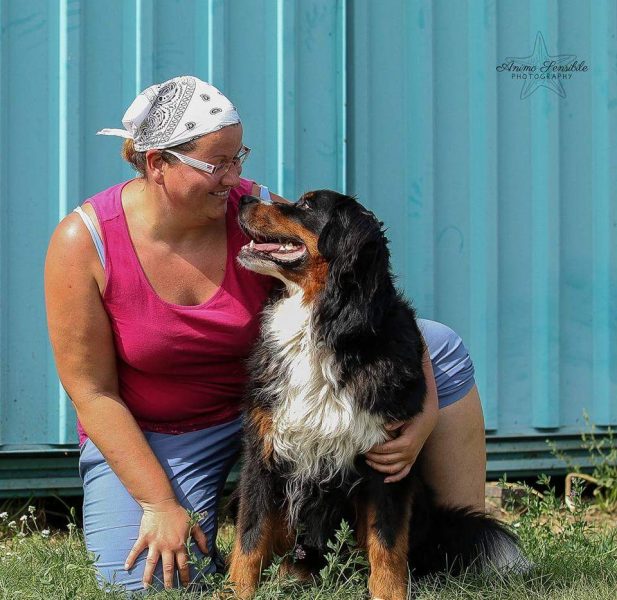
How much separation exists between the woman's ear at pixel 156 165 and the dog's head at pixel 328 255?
0.97 feet

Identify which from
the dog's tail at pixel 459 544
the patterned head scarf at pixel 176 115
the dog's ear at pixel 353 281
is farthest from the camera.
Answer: the dog's tail at pixel 459 544

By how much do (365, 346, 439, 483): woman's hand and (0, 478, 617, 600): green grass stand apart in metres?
0.25

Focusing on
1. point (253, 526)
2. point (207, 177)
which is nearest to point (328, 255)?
point (207, 177)

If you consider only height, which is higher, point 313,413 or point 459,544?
point 313,413

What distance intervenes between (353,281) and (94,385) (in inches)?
38.7

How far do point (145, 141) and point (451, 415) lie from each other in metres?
1.48

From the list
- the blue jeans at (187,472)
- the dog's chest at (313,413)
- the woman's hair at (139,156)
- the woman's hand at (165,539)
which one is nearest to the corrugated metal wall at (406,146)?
the blue jeans at (187,472)

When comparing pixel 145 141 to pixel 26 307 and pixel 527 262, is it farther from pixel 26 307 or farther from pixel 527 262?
pixel 527 262

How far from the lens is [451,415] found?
3.87 metres

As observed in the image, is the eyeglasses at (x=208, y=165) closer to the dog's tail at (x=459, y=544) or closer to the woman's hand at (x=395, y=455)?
the woman's hand at (x=395, y=455)

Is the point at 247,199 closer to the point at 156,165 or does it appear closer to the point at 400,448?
the point at 156,165

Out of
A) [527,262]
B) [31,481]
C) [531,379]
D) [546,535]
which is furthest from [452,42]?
[31,481]

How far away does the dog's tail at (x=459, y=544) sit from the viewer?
3543 mm

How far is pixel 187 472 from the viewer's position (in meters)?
3.81
